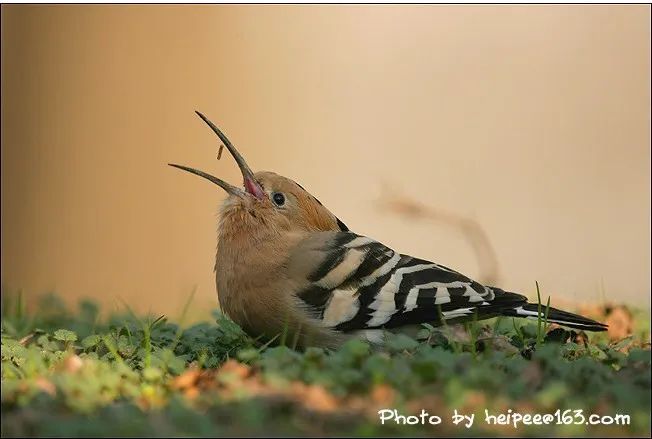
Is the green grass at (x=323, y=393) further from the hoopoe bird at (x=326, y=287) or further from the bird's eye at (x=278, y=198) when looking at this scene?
the bird's eye at (x=278, y=198)

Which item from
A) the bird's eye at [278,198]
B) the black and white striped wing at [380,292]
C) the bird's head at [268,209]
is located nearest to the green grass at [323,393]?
the black and white striped wing at [380,292]

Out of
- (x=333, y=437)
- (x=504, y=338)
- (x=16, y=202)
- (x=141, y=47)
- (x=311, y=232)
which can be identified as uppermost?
(x=141, y=47)

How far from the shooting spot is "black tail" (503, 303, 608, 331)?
12.7 ft

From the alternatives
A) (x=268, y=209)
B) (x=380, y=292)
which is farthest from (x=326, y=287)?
(x=268, y=209)

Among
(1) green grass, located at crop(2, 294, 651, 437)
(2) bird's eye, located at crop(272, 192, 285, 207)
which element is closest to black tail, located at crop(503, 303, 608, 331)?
(1) green grass, located at crop(2, 294, 651, 437)

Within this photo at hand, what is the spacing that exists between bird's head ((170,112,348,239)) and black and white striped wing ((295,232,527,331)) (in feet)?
0.69

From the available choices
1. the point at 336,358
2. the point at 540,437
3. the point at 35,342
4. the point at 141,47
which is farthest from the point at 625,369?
the point at 141,47

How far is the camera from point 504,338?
3.80 meters

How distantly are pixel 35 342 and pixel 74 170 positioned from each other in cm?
512

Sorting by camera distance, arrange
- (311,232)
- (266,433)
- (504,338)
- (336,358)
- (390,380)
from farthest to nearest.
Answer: (311,232)
(504,338)
(336,358)
(390,380)
(266,433)

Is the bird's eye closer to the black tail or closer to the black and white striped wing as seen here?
the black and white striped wing

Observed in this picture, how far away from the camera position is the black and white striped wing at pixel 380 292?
375cm

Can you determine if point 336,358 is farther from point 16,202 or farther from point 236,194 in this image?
point 16,202

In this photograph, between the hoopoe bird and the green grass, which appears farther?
the hoopoe bird
